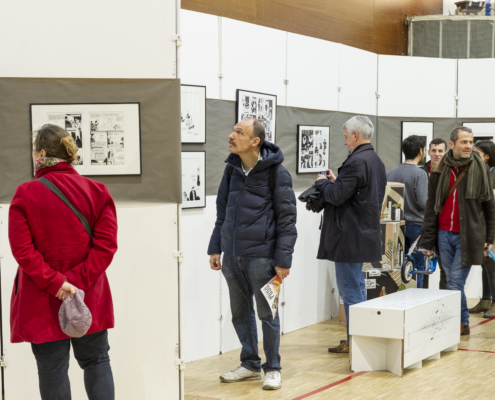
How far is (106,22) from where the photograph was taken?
338 cm

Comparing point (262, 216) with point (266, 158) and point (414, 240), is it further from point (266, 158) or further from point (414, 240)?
point (414, 240)

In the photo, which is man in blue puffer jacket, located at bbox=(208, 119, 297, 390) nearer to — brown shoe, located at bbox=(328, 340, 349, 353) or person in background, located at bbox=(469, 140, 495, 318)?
brown shoe, located at bbox=(328, 340, 349, 353)

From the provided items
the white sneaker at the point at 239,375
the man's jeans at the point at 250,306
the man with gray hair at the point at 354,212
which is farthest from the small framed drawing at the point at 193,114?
the white sneaker at the point at 239,375

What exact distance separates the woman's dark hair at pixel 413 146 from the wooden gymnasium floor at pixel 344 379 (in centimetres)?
172

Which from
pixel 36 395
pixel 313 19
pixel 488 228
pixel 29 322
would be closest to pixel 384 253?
pixel 488 228

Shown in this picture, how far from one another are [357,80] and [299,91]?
1040mm

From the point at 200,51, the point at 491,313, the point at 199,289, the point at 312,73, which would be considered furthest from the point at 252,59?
the point at 491,313

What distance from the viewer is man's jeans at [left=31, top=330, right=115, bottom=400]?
277 cm

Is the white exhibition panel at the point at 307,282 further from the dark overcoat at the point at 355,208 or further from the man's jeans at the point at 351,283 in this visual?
the dark overcoat at the point at 355,208

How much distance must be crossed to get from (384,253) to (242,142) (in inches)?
91.9

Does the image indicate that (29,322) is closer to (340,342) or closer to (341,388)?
(341,388)

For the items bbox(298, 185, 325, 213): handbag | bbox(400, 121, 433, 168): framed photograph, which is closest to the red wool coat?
bbox(298, 185, 325, 213): handbag

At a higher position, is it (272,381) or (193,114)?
(193,114)

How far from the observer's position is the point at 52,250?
2738mm
